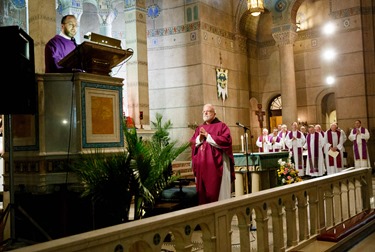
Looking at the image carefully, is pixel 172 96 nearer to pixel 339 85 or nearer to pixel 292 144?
pixel 292 144

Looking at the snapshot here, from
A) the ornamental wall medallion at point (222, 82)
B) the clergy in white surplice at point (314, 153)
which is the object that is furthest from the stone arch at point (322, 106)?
the ornamental wall medallion at point (222, 82)

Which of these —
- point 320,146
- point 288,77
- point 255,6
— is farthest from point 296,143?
point 255,6

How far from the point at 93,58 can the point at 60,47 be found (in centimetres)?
56

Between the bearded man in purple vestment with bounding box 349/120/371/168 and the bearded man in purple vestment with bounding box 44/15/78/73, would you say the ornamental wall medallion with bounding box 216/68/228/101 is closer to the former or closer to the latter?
the bearded man in purple vestment with bounding box 349/120/371/168

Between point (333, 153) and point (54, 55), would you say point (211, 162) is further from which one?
point (333, 153)

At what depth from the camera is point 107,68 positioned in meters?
5.08

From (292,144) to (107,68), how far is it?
10.7 meters

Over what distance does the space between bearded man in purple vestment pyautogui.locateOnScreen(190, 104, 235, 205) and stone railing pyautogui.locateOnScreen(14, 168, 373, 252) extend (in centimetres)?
66

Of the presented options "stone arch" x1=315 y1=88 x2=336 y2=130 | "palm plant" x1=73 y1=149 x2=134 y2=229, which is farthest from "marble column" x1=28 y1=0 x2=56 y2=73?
"stone arch" x1=315 y1=88 x2=336 y2=130

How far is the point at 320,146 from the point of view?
14109 mm

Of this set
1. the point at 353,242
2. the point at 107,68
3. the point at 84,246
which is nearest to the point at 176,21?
the point at 107,68

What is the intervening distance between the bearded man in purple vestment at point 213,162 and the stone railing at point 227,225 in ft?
2.15

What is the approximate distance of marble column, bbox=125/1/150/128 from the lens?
13641 mm

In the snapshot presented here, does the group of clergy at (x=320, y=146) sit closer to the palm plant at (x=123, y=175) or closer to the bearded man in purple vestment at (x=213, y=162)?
the bearded man in purple vestment at (x=213, y=162)
